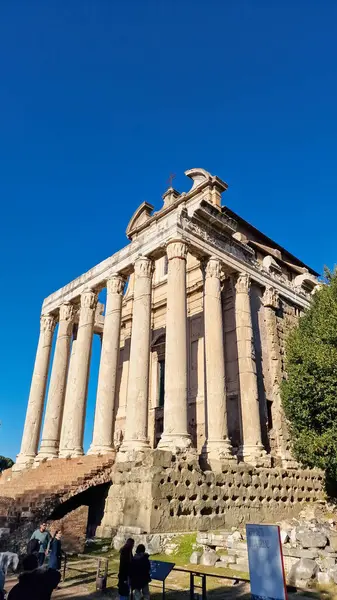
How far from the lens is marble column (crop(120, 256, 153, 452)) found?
16641 mm

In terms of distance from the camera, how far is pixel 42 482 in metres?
17.0

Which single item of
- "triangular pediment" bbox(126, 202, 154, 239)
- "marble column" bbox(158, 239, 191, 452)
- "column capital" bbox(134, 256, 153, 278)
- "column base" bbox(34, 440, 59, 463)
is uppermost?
"triangular pediment" bbox(126, 202, 154, 239)

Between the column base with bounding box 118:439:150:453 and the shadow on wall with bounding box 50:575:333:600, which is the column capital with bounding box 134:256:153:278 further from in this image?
the shadow on wall with bounding box 50:575:333:600

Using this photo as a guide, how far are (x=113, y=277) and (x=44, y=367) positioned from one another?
7263mm

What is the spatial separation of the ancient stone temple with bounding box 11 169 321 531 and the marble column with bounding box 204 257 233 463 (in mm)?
47

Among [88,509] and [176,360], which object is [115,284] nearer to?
[176,360]

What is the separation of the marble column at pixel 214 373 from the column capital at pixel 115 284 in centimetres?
459

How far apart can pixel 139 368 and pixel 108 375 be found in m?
2.84

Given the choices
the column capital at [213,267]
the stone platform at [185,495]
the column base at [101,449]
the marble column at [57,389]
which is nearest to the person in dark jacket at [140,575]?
the stone platform at [185,495]

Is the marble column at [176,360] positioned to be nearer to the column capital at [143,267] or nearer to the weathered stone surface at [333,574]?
the column capital at [143,267]

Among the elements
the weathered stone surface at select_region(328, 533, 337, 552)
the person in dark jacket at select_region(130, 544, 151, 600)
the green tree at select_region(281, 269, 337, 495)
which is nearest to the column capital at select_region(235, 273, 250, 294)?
the green tree at select_region(281, 269, 337, 495)

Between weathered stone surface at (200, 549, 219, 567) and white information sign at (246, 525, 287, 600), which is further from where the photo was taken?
weathered stone surface at (200, 549, 219, 567)

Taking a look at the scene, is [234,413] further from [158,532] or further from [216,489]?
[158,532]

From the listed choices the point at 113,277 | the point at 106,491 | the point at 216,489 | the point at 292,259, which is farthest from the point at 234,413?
the point at 292,259
